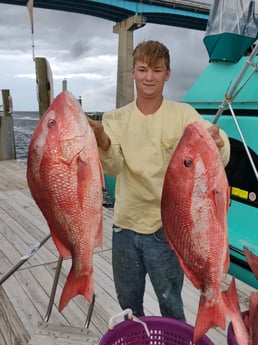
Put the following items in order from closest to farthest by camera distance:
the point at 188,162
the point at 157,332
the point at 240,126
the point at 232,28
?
the point at 188,162, the point at 157,332, the point at 240,126, the point at 232,28

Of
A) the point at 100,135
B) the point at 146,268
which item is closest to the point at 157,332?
the point at 146,268

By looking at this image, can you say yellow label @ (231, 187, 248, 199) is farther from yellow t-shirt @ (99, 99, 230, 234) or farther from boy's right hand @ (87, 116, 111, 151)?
boy's right hand @ (87, 116, 111, 151)

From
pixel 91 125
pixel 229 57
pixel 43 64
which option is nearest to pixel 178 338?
pixel 91 125

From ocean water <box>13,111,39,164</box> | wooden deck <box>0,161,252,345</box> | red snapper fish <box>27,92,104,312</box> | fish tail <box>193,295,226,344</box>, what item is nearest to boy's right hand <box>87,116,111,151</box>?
red snapper fish <box>27,92,104,312</box>

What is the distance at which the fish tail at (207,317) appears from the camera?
1.36m

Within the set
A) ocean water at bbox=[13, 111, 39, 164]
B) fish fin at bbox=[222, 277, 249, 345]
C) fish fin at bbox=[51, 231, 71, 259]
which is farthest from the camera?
ocean water at bbox=[13, 111, 39, 164]

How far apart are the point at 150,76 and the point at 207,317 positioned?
110 centimetres

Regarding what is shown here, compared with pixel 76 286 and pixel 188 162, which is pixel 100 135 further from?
pixel 76 286

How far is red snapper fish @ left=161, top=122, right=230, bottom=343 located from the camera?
1263 mm

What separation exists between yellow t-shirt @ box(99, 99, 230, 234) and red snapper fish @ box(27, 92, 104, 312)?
0.46 meters

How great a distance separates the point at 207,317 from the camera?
4.50 ft

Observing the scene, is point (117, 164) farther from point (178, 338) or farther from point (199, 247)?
point (178, 338)

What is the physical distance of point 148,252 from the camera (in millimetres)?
1946

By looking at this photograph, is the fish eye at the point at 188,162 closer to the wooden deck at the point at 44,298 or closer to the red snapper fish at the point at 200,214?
the red snapper fish at the point at 200,214
